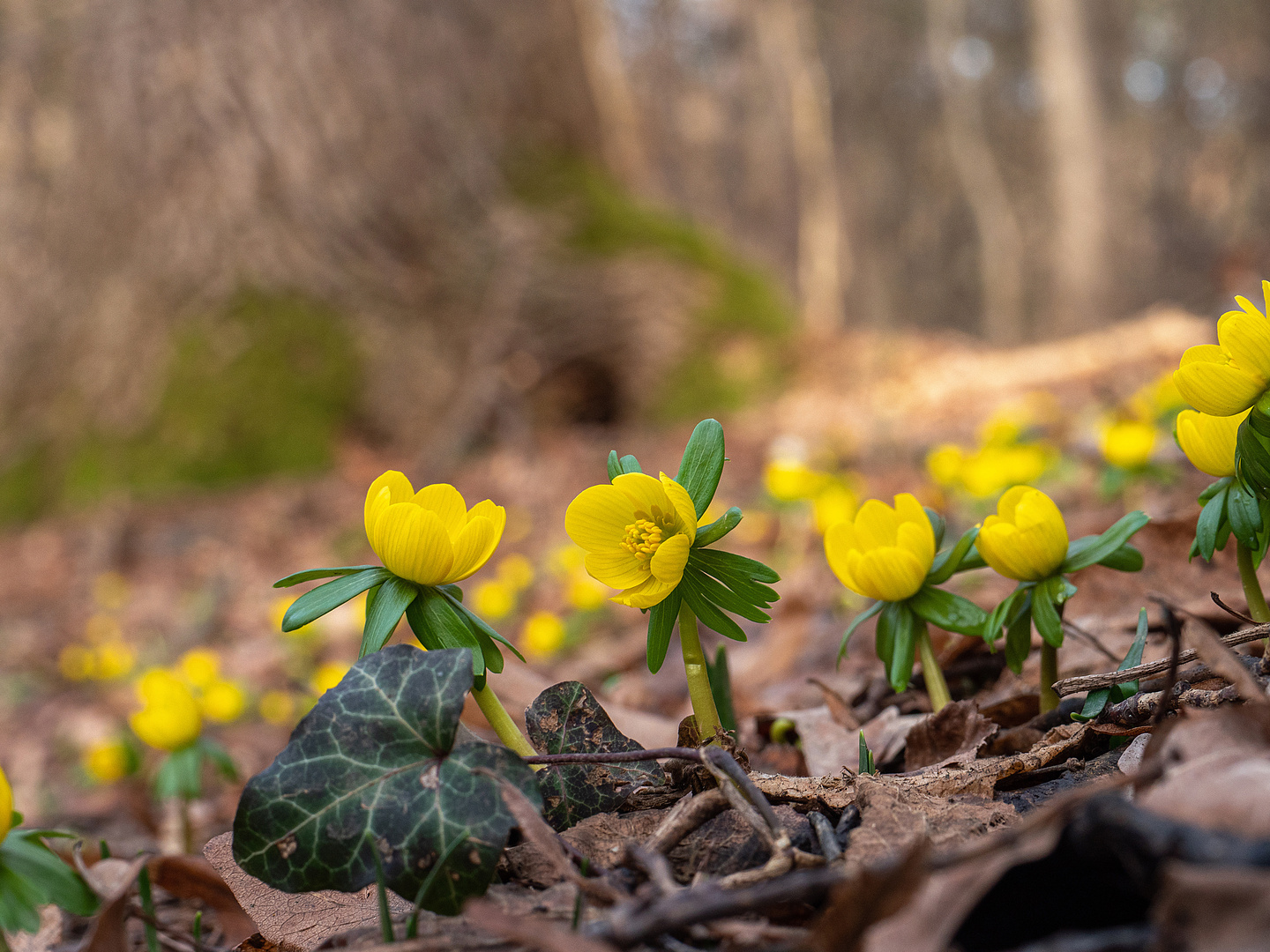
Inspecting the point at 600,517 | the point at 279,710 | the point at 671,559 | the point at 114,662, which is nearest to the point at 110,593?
the point at 114,662

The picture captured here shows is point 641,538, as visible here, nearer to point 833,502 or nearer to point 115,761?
point 833,502

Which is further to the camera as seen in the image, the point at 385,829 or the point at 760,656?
the point at 760,656

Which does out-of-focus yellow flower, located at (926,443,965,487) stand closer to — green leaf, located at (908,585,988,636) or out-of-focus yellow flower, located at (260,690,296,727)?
green leaf, located at (908,585,988,636)

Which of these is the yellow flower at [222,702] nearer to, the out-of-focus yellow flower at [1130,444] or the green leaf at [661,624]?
the green leaf at [661,624]

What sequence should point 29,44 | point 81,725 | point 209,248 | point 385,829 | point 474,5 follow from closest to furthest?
point 385,829 < point 81,725 < point 209,248 < point 474,5 < point 29,44

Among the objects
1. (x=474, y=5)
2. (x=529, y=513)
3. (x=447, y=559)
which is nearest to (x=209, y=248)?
(x=474, y=5)

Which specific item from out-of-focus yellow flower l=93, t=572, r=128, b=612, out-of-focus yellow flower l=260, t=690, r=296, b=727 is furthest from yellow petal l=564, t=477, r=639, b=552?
out-of-focus yellow flower l=93, t=572, r=128, b=612

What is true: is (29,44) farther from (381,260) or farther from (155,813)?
(155,813)
